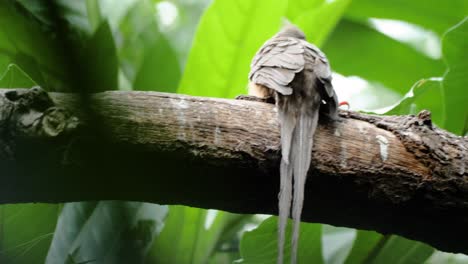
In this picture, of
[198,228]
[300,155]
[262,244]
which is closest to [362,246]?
[262,244]

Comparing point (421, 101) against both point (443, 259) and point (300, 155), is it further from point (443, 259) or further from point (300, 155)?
point (300, 155)

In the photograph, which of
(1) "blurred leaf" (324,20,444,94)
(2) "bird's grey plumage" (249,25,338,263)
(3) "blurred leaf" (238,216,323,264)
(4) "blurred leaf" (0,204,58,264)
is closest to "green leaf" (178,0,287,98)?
(2) "bird's grey plumage" (249,25,338,263)

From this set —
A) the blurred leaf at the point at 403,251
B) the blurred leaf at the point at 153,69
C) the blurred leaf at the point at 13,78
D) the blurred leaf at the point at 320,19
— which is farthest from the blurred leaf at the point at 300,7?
the blurred leaf at the point at 13,78

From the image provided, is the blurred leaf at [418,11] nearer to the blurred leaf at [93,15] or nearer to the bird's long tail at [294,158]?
the bird's long tail at [294,158]

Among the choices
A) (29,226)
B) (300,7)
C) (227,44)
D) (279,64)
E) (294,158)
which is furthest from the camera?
(300,7)

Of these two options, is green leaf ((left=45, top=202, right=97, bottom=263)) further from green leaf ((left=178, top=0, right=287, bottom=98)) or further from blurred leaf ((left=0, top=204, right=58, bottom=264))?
green leaf ((left=178, top=0, right=287, bottom=98))

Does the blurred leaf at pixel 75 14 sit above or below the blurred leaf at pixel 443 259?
below

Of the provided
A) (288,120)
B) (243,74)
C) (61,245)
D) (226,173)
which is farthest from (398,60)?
(61,245)
